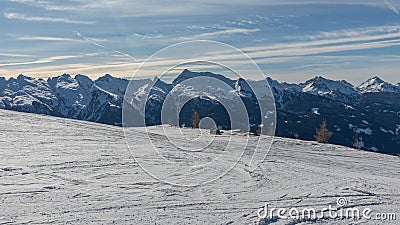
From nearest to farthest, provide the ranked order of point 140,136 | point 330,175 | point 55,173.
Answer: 1. point 55,173
2. point 330,175
3. point 140,136

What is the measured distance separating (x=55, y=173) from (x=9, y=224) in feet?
25.5

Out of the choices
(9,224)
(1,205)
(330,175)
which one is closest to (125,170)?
(1,205)

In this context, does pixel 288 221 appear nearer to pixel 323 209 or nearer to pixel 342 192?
pixel 323 209

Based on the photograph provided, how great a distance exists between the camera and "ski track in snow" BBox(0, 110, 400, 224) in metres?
15.0

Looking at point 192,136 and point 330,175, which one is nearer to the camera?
point 330,175

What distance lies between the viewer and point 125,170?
2255cm

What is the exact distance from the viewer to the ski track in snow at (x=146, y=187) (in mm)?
14969
